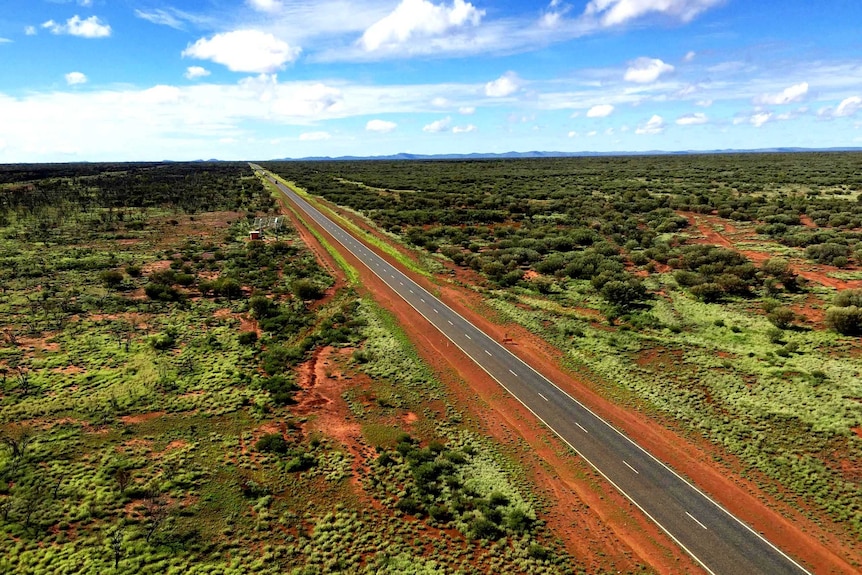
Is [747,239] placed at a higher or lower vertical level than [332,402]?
higher

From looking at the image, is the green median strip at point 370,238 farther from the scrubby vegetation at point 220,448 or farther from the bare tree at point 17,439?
the bare tree at point 17,439

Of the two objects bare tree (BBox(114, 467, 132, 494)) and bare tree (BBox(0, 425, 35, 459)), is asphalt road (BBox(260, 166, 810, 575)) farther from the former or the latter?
bare tree (BBox(0, 425, 35, 459))

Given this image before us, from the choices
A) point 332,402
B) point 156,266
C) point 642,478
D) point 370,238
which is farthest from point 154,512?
point 370,238

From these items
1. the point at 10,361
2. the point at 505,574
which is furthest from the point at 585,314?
the point at 10,361

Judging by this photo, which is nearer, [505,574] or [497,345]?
[505,574]

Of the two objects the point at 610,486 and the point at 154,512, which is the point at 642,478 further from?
the point at 154,512

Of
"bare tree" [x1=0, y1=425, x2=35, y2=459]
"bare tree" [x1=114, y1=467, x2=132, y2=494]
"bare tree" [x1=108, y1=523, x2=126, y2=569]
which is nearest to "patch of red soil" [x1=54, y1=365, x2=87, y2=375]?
"bare tree" [x1=0, y1=425, x2=35, y2=459]

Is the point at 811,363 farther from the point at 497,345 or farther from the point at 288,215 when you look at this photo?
the point at 288,215
